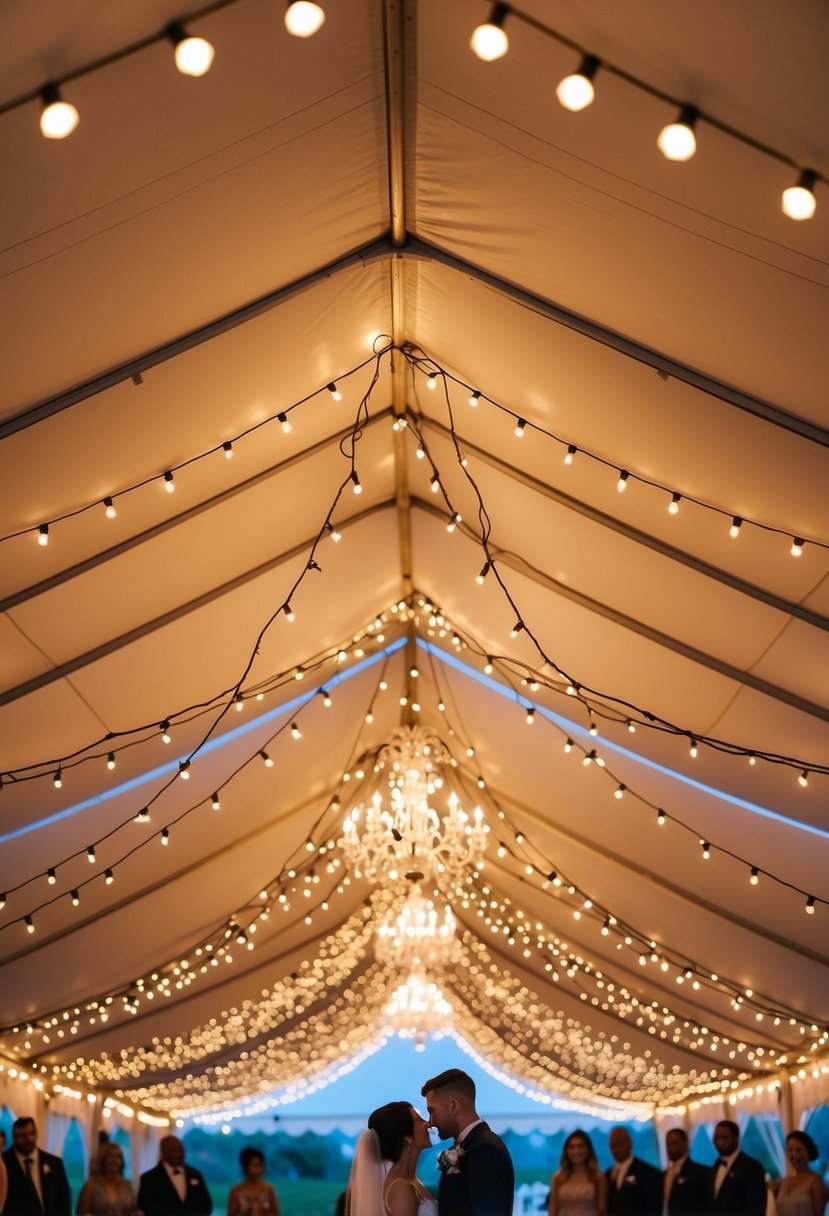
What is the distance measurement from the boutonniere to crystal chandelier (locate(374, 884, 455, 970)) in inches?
197

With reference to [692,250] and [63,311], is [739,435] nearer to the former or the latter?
[692,250]

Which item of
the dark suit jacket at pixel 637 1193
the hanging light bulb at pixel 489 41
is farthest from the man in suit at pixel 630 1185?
the hanging light bulb at pixel 489 41

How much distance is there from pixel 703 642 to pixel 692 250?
2447 millimetres

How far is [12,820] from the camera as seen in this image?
693 cm

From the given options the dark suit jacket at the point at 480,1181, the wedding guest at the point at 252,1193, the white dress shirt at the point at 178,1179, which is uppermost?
the white dress shirt at the point at 178,1179

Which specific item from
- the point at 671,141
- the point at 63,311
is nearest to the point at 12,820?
the point at 63,311

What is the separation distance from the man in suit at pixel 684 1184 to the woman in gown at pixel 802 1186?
554mm

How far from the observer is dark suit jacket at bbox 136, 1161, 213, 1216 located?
718cm

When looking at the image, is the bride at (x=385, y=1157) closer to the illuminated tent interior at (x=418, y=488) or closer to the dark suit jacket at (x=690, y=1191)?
the illuminated tent interior at (x=418, y=488)

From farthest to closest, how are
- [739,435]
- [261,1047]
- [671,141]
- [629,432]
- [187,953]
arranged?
[261,1047]
[187,953]
[629,432]
[739,435]
[671,141]

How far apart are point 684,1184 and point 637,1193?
668mm

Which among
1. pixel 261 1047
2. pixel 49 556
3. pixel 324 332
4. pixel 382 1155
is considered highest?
pixel 324 332

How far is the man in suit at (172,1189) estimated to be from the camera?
7.19m

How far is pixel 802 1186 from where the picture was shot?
22.5 feet
